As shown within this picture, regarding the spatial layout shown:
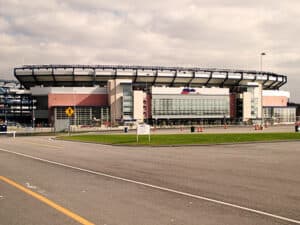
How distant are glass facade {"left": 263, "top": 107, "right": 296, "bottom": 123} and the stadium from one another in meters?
0.32

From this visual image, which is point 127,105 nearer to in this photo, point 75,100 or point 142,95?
point 142,95

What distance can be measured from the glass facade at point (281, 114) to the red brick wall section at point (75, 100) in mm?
52887

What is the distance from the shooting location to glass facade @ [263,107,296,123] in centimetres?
12912

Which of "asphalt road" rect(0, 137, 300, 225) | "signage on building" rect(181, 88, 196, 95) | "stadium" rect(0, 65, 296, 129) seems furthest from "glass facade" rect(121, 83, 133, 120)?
"asphalt road" rect(0, 137, 300, 225)

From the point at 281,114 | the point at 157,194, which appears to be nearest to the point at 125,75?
the point at 281,114

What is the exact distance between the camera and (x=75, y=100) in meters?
113

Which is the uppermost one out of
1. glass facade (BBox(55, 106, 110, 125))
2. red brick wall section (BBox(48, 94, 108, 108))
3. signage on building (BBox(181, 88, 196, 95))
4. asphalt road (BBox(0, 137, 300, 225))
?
signage on building (BBox(181, 88, 196, 95))

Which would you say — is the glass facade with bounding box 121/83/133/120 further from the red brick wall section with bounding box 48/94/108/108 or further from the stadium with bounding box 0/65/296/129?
the red brick wall section with bounding box 48/94/108/108

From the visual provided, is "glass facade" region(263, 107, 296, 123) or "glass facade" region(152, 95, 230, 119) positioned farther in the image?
"glass facade" region(263, 107, 296, 123)

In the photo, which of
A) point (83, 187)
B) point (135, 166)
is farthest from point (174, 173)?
point (83, 187)

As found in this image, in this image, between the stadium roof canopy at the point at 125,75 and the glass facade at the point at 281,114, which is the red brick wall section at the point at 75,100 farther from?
the glass facade at the point at 281,114

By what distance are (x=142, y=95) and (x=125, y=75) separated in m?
10.6

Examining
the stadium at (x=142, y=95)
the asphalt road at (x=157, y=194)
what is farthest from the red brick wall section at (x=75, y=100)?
the asphalt road at (x=157, y=194)

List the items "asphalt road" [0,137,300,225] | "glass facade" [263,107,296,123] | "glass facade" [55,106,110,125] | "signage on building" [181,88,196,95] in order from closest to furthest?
1. "asphalt road" [0,137,300,225]
2. "glass facade" [55,106,110,125]
3. "signage on building" [181,88,196,95]
4. "glass facade" [263,107,296,123]
